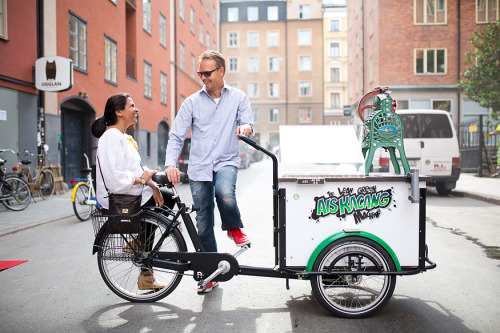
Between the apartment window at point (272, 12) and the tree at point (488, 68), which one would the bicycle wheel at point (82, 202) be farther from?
the apartment window at point (272, 12)

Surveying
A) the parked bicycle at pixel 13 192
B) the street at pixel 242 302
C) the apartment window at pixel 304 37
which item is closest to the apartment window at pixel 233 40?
the apartment window at pixel 304 37

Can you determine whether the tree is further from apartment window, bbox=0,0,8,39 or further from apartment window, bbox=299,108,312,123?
apartment window, bbox=299,108,312,123

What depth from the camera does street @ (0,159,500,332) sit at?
3193mm

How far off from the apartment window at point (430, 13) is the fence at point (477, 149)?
32.0 feet

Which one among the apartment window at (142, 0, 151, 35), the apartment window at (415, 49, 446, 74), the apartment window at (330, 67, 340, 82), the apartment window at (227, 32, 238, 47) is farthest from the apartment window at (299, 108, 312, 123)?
the apartment window at (142, 0, 151, 35)

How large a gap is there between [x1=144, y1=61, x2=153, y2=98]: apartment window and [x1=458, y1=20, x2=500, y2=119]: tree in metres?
14.5

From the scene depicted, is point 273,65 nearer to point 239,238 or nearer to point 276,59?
point 276,59

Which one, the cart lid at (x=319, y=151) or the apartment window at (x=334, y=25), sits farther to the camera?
the apartment window at (x=334, y=25)

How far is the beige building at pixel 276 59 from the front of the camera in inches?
2112

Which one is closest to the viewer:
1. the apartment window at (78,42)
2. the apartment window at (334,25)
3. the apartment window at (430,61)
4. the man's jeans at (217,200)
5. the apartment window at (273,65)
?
the man's jeans at (217,200)

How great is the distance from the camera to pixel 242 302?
145 inches

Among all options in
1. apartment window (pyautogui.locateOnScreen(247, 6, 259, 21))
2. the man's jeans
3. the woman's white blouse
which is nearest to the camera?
the woman's white blouse

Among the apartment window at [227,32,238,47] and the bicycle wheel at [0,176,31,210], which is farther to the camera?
the apartment window at [227,32,238,47]

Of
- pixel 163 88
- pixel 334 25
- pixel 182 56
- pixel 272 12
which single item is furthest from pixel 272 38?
pixel 163 88
